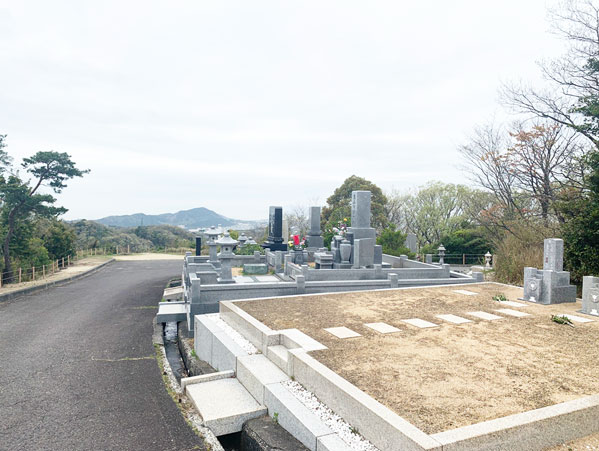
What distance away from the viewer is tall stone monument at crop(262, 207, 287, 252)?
65.6ft

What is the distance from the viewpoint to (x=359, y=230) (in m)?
14.9

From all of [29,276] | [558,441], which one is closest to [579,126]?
[558,441]

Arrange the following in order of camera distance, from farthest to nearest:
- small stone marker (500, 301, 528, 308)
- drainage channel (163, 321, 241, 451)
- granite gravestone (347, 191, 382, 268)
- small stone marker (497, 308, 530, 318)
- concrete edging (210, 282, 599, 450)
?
granite gravestone (347, 191, 382, 268)
small stone marker (500, 301, 528, 308)
small stone marker (497, 308, 530, 318)
drainage channel (163, 321, 241, 451)
concrete edging (210, 282, 599, 450)

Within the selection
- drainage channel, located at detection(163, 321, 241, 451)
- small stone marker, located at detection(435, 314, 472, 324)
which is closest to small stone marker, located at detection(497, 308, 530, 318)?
small stone marker, located at detection(435, 314, 472, 324)

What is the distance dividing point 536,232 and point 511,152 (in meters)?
5.49

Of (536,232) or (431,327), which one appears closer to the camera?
(431,327)

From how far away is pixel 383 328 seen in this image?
6660 millimetres

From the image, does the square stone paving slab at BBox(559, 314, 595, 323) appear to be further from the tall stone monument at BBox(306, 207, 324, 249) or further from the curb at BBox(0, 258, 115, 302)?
the curb at BBox(0, 258, 115, 302)

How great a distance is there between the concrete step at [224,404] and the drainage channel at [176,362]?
212 mm

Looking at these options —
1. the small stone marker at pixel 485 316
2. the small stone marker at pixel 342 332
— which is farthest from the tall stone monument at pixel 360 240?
the small stone marker at pixel 342 332

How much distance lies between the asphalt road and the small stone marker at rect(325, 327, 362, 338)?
8.71 feet

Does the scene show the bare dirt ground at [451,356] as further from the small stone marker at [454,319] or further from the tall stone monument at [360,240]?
the tall stone monument at [360,240]

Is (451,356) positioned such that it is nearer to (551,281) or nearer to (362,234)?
(551,281)

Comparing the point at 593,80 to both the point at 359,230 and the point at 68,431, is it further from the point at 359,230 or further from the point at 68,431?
the point at 68,431
